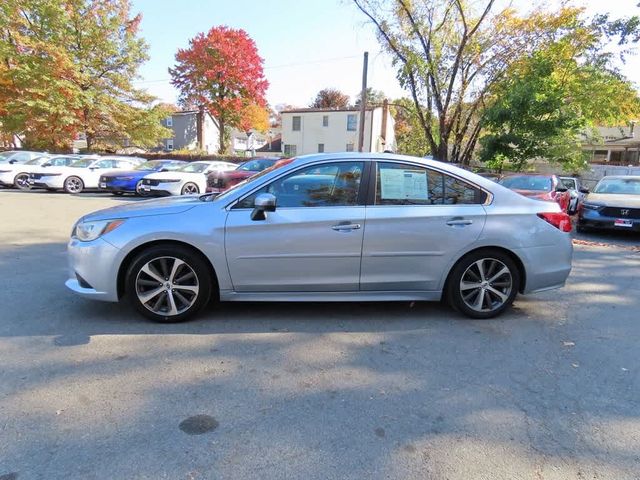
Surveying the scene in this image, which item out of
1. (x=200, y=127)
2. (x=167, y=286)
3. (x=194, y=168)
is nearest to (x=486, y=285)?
(x=167, y=286)

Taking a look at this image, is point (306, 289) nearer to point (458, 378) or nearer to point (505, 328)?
point (458, 378)

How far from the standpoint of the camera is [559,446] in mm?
2576

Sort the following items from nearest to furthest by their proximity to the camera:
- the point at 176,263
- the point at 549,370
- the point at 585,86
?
the point at 549,370, the point at 176,263, the point at 585,86

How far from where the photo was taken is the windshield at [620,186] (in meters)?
11.4

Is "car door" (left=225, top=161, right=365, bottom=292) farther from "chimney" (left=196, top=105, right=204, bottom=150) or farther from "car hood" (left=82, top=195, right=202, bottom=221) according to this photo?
"chimney" (left=196, top=105, right=204, bottom=150)

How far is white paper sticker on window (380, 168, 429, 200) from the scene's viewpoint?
4328 mm

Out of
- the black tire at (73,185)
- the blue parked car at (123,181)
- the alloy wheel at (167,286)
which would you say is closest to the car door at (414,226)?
the alloy wheel at (167,286)

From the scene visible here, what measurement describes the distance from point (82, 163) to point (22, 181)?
2.34m

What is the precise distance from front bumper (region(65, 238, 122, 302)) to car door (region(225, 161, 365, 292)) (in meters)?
1.03

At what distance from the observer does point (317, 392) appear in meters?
3.08

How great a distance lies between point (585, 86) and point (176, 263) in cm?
2039

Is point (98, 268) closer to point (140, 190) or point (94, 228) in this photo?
point (94, 228)

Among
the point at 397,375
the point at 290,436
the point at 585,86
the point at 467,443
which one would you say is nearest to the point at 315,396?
the point at 290,436

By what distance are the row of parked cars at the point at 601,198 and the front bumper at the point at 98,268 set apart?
8.32m
